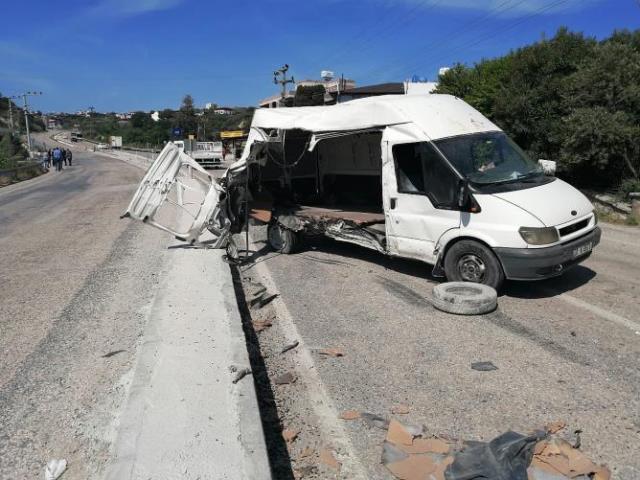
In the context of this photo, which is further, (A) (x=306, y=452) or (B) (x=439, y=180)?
(B) (x=439, y=180)

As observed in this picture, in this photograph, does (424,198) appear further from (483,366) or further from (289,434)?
(289,434)

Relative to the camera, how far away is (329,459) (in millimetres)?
3529

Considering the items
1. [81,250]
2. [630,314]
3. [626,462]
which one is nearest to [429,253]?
[630,314]

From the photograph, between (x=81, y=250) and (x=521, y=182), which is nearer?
(x=521, y=182)

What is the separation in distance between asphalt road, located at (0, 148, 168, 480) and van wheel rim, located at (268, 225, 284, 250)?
189cm

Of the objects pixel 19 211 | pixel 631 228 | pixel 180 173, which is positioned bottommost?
pixel 19 211

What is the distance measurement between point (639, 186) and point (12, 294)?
13692mm

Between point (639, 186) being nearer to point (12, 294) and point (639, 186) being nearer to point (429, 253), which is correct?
point (429, 253)

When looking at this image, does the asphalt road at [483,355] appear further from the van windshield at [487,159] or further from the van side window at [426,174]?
the van windshield at [487,159]

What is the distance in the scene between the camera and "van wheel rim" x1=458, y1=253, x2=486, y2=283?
6.53m

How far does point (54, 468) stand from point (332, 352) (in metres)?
2.54

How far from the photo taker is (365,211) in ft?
31.5

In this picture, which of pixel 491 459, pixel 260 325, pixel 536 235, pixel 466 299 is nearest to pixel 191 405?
pixel 491 459

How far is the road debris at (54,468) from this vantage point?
332 centimetres
